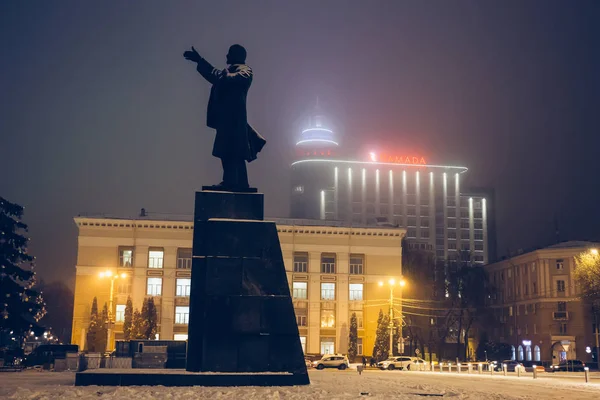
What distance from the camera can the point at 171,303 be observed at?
6469 cm

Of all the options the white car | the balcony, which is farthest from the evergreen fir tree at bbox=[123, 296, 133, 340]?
the balcony

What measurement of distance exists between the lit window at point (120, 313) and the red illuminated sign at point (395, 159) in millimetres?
81980

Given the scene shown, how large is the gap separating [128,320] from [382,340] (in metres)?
20.2

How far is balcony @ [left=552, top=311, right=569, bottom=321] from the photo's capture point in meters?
75.2

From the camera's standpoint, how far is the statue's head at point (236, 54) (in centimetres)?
1797

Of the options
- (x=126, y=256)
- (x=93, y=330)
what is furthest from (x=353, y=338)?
(x=93, y=330)

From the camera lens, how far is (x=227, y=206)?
17.1m

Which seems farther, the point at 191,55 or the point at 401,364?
the point at 401,364

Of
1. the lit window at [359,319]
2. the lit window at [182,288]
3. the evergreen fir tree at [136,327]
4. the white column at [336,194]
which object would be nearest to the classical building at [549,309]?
the lit window at [359,319]

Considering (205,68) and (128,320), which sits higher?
(205,68)

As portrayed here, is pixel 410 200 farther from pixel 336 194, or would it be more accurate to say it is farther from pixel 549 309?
pixel 549 309

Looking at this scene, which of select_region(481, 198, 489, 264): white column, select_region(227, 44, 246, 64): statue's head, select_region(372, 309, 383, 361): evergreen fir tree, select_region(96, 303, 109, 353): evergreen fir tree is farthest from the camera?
select_region(481, 198, 489, 264): white column

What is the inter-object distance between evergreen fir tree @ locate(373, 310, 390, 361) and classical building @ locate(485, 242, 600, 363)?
18.8 m

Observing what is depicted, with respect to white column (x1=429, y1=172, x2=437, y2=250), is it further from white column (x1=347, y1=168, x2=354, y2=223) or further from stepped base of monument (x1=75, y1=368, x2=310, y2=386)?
stepped base of monument (x1=75, y1=368, x2=310, y2=386)
